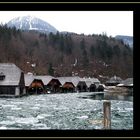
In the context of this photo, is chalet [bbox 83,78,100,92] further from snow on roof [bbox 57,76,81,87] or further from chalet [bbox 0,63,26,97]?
chalet [bbox 0,63,26,97]

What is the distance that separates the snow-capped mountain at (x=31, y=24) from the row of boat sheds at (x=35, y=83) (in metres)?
0.46

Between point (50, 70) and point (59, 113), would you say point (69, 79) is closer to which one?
point (50, 70)

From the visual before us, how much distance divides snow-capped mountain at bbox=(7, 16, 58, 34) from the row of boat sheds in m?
0.46

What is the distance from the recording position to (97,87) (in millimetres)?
3715

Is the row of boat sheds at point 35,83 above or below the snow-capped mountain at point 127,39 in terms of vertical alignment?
below

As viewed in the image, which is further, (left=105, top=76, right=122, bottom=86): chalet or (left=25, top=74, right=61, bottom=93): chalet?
(left=25, top=74, right=61, bottom=93): chalet

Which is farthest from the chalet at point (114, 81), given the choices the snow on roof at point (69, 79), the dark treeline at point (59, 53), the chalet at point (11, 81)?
the chalet at point (11, 81)

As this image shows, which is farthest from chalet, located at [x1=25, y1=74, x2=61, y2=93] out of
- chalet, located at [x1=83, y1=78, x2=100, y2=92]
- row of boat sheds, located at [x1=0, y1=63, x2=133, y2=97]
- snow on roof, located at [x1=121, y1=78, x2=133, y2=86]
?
snow on roof, located at [x1=121, y1=78, x2=133, y2=86]

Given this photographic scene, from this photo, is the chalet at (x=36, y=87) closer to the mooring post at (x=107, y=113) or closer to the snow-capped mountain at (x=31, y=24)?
the snow-capped mountain at (x=31, y=24)

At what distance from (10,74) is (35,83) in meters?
0.31

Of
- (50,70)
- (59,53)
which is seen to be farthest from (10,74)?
(59,53)

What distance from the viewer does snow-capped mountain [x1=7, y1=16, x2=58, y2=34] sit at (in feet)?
11.4

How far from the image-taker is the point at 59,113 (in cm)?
356

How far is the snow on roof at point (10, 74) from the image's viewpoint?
141 inches
